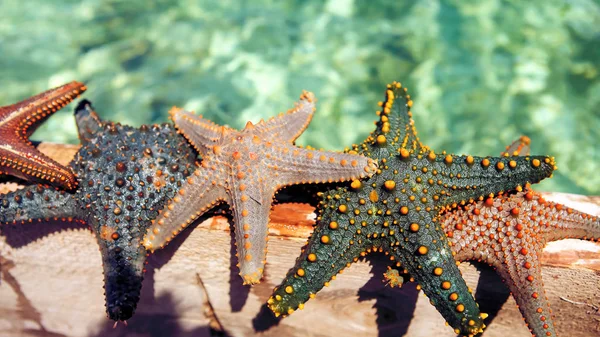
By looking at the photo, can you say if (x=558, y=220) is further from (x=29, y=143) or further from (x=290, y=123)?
(x=29, y=143)

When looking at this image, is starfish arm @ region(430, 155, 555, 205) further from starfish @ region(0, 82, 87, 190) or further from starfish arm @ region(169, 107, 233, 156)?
starfish @ region(0, 82, 87, 190)

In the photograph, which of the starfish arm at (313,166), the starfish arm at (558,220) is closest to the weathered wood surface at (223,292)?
the starfish arm at (558,220)

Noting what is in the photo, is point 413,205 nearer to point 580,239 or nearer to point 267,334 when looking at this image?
point 580,239

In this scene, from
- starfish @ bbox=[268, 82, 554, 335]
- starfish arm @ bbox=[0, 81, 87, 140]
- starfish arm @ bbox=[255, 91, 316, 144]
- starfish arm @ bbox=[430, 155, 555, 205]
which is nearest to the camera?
starfish @ bbox=[268, 82, 554, 335]

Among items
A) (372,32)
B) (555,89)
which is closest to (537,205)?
(555,89)

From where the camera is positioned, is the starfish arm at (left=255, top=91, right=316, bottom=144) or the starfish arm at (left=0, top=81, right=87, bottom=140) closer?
the starfish arm at (left=255, top=91, right=316, bottom=144)

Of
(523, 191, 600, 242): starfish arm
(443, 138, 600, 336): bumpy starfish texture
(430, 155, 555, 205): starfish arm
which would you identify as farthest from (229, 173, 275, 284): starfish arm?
(523, 191, 600, 242): starfish arm

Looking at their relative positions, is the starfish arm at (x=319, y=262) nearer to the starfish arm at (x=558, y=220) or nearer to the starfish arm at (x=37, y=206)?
the starfish arm at (x=558, y=220)
